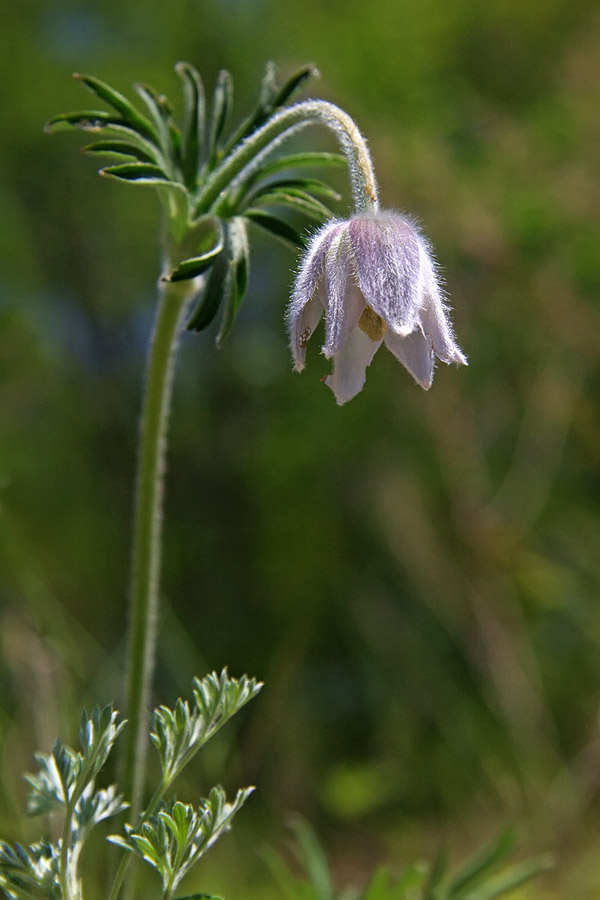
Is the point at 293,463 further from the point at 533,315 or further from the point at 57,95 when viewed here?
the point at 57,95

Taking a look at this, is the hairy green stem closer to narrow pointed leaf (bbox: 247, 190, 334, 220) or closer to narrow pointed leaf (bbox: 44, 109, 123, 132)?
narrow pointed leaf (bbox: 247, 190, 334, 220)

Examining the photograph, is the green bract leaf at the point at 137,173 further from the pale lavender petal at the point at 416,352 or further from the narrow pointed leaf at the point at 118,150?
the pale lavender petal at the point at 416,352

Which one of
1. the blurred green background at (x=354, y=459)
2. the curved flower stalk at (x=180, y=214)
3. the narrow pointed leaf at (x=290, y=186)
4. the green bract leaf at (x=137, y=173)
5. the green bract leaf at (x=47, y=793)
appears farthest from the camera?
the blurred green background at (x=354, y=459)

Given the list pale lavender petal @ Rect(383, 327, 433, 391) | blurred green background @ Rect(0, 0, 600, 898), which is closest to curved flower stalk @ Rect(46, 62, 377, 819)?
pale lavender petal @ Rect(383, 327, 433, 391)

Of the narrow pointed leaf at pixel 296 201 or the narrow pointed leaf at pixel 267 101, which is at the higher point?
the narrow pointed leaf at pixel 267 101

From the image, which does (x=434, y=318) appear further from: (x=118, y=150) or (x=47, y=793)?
(x=47, y=793)

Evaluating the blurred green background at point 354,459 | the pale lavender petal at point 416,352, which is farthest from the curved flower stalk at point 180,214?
the blurred green background at point 354,459
